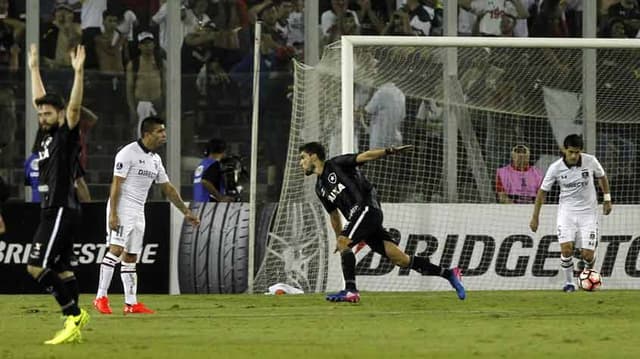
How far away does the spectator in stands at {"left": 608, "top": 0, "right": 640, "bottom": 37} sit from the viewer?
24484 mm

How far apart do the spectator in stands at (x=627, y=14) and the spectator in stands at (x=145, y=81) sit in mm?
7206

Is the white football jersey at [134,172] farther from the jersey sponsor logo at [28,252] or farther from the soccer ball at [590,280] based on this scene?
Answer: the soccer ball at [590,280]

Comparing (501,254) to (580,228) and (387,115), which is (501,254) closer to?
(580,228)

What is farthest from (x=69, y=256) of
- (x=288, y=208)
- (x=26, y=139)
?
(x=26, y=139)

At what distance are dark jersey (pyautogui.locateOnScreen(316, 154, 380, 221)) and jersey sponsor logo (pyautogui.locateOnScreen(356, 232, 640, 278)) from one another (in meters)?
3.47

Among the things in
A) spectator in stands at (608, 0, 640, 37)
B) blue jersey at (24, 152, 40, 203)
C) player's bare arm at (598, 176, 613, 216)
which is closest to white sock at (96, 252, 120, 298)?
blue jersey at (24, 152, 40, 203)

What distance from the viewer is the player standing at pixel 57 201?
12414mm

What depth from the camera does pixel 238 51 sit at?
2383 cm

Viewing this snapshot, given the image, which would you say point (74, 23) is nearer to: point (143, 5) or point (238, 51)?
point (143, 5)

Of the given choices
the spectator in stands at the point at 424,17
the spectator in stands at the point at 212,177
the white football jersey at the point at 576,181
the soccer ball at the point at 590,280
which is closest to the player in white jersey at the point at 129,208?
the spectator in stands at the point at 212,177

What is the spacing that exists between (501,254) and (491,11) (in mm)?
4511

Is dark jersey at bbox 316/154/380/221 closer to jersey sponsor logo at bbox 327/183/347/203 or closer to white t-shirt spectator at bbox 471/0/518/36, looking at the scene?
jersey sponsor logo at bbox 327/183/347/203

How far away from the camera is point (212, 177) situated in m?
22.1

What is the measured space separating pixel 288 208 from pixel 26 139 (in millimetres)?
4349
